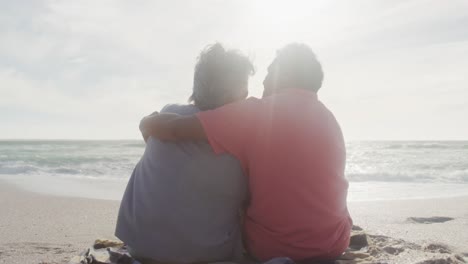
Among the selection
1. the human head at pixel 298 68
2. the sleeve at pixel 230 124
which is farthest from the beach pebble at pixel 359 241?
the sleeve at pixel 230 124

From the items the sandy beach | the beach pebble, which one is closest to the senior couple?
the sandy beach

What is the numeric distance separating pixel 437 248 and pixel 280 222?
2.08 m

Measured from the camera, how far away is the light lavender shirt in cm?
255

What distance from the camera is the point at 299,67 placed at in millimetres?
2686

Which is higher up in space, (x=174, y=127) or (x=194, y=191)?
(x=174, y=127)

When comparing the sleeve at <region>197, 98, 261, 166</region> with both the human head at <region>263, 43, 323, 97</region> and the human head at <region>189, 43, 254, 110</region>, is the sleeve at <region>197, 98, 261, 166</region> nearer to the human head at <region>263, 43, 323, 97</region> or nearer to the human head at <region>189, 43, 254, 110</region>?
the human head at <region>189, 43, 254, 110</region>

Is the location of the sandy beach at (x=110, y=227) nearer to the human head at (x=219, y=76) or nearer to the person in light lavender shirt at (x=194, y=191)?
the person in light lavender shirt at (x=194, y=191)

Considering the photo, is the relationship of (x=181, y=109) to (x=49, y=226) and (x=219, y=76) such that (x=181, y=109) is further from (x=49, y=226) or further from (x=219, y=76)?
(x=49, y=226)

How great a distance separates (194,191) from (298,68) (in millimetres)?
864

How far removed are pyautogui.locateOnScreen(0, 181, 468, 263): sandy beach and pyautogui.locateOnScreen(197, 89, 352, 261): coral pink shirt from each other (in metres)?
0.44

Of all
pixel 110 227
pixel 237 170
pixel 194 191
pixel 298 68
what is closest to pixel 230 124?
pixel 237 170

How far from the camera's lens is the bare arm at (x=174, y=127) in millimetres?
2475

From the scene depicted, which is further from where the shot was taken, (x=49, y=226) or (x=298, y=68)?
(x=49, y=226)

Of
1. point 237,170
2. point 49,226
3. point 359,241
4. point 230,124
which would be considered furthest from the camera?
point 49,226
